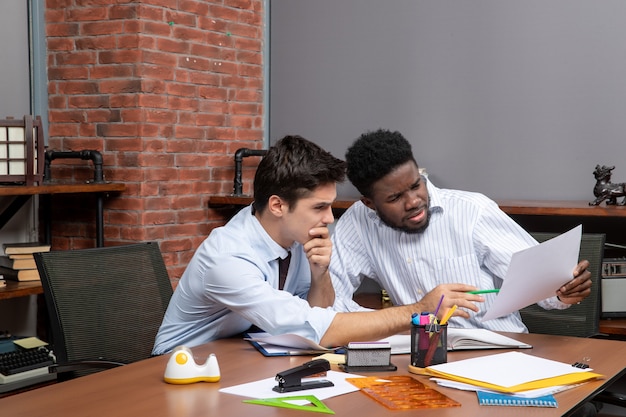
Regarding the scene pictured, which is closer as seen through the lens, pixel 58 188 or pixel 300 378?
pixel 300 378

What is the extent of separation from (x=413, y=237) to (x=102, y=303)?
104 cm

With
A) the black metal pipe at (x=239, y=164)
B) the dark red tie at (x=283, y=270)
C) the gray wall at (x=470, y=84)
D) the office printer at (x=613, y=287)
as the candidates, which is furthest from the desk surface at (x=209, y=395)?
the black metal pipe at (x=239, y=164)

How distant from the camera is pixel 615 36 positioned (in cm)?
349

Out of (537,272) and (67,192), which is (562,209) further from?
(67,192)

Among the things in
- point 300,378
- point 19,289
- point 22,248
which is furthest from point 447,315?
point 22,248

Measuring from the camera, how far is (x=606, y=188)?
3266 mm

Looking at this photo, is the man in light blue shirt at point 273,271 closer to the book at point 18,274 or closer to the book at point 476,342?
the book at point 476,342

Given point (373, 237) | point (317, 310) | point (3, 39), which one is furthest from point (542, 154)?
point (3, 39)

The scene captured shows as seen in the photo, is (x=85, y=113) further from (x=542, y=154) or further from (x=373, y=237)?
(x=542, y=154)

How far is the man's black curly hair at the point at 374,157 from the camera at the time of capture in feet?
8.36

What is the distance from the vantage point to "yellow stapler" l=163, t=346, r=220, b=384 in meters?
1.80

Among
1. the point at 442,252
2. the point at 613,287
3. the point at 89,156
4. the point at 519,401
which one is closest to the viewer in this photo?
the point at 519,401

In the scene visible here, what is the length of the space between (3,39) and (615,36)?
278 cm

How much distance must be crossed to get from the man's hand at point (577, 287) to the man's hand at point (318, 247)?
676 millimetres
